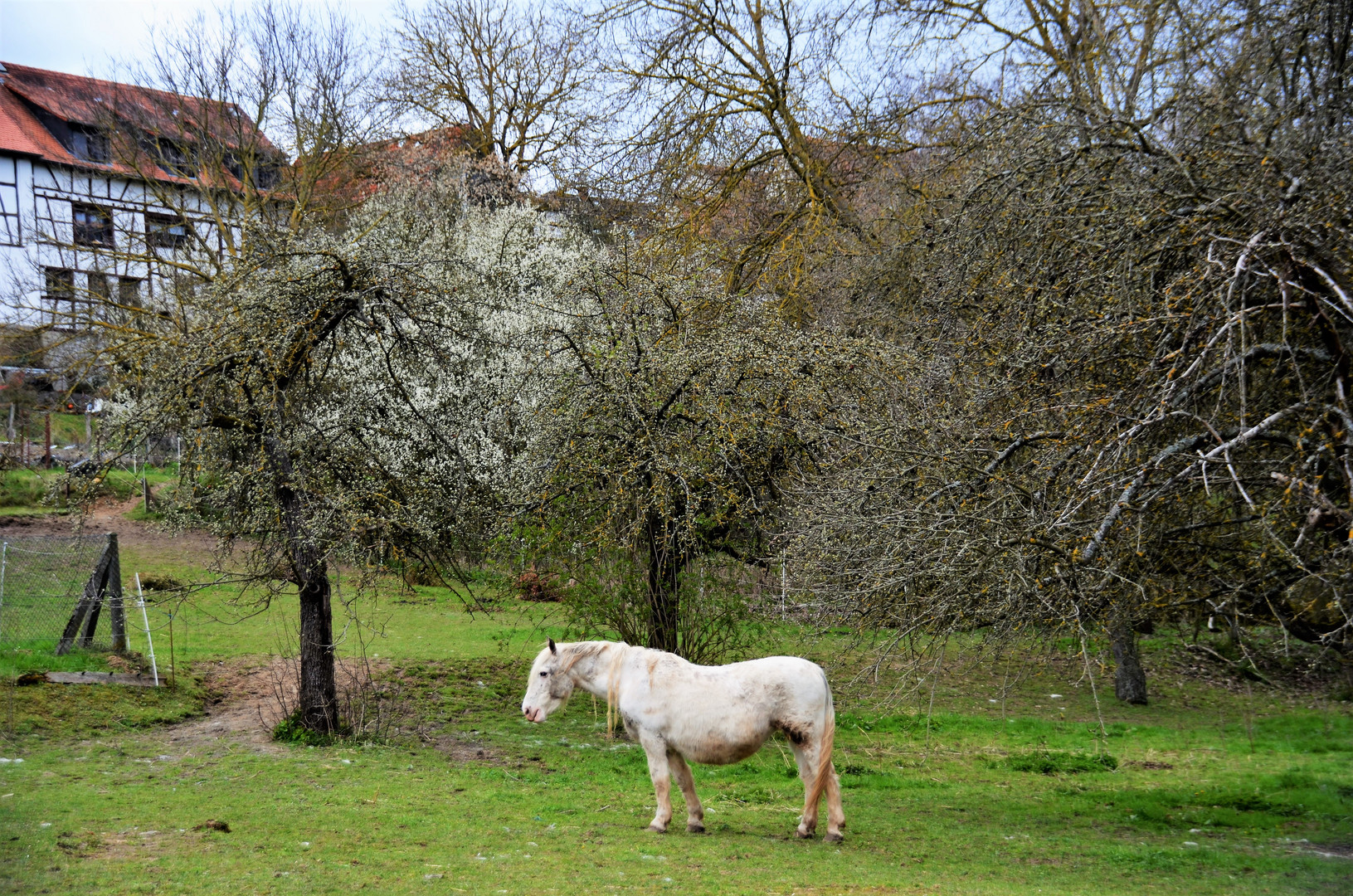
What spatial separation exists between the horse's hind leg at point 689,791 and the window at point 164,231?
2274 centimetres

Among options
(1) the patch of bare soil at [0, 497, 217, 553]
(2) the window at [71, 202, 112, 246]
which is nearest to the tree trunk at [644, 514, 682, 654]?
(1) the patch of bare soil at [0, 497, 217, 553]

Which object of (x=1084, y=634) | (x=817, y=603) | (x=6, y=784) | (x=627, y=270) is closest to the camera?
(x=1084, y=634)

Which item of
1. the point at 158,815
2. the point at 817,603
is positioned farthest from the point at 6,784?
the point at 817,603

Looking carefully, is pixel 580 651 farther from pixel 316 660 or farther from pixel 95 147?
pixel 95 147

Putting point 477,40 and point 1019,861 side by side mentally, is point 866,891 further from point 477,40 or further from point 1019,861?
point 477,40

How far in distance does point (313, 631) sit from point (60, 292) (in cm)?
1914

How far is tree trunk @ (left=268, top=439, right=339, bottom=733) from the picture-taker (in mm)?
11695

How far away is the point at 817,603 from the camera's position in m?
8.27

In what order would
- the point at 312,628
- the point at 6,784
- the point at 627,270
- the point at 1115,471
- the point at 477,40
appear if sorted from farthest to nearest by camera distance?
the point at 477,40 → the point at 627,270 → the point at 312,628 → the point at 6,784 → the point at 1115,471

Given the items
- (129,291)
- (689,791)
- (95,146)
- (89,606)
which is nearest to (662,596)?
(689,791)

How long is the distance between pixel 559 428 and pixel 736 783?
4.65 metres

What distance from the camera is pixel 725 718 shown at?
8.20 meters

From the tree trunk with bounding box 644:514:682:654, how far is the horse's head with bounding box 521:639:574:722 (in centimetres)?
410

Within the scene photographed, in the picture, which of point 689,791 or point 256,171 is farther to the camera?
point 256,171
